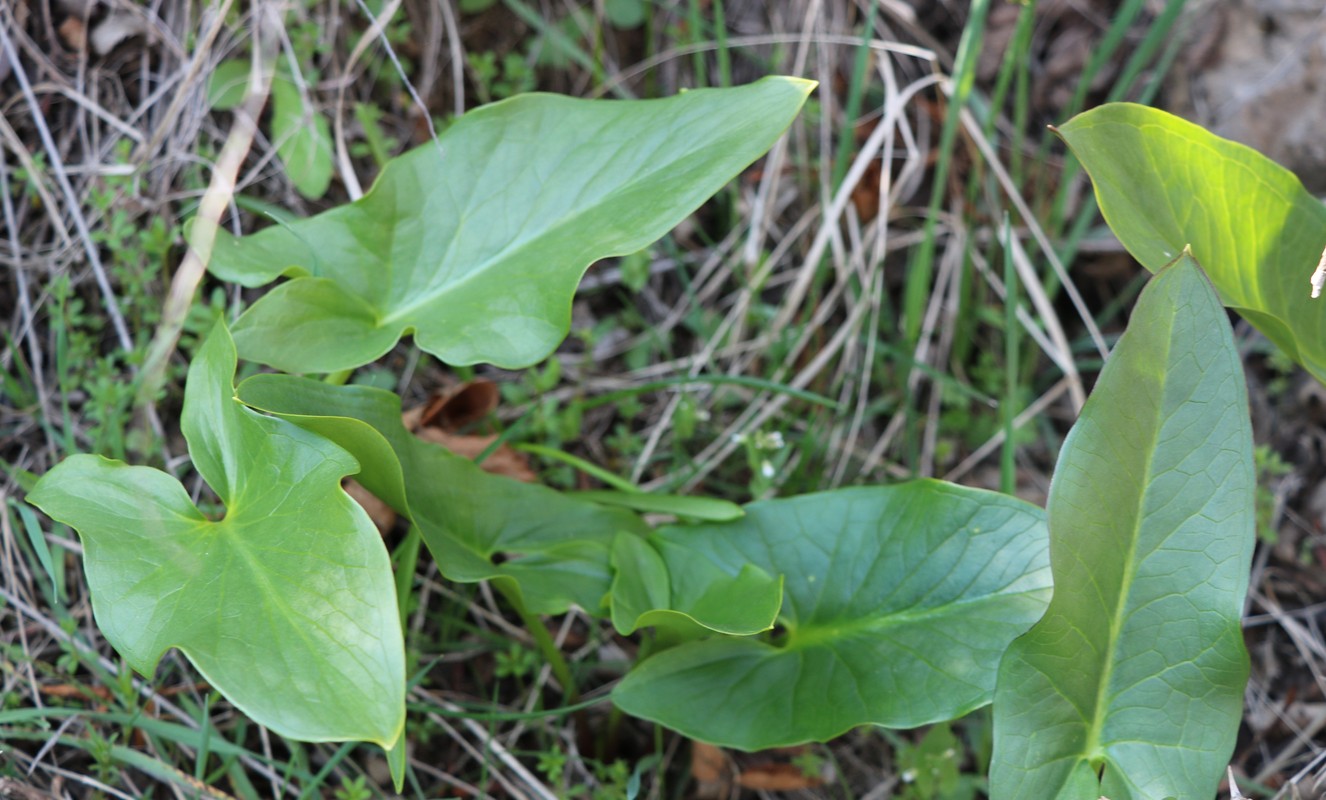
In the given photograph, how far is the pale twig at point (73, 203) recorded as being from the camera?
1.43 m

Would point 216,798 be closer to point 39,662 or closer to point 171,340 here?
point 39,662

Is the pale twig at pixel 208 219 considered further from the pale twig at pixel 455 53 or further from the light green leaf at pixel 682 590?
the light green leaf at pixel 682 590

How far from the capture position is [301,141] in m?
1.56

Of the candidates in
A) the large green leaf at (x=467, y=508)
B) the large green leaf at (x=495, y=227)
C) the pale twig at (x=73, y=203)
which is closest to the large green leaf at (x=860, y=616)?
the large green leaf at (x=467, y=508)

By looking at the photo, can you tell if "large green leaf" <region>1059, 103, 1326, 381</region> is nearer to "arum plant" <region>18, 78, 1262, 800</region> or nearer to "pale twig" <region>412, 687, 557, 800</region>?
"arum plant" <region>18, 78, 1262, 800</region>

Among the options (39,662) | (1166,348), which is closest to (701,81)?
(1166,348)

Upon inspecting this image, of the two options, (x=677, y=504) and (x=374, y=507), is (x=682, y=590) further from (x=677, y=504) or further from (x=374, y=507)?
(x=374, y=507)

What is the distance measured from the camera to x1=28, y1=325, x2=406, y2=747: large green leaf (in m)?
0.77

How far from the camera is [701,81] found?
1767 mm

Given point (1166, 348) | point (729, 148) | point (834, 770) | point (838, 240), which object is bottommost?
point (834, 770)

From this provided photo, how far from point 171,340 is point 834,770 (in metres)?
1.04

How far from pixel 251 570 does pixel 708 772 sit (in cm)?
75

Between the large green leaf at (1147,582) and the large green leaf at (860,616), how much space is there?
8 cm

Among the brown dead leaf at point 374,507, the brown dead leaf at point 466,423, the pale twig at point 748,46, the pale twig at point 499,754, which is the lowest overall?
the pale twig at point 499,754
